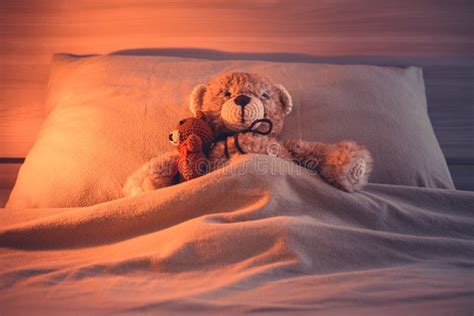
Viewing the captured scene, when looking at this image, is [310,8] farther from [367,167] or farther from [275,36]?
[367,167]

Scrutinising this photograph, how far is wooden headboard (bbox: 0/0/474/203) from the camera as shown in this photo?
62.6 inches

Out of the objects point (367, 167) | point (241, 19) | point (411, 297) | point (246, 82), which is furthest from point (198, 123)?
point (241, 19)

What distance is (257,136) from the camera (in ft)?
3.46

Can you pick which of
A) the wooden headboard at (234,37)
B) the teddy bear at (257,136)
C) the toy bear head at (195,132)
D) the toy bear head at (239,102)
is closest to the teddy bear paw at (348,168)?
the teddy bear at (257,136)

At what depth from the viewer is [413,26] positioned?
5.36 ft

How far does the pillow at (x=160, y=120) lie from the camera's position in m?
1.16

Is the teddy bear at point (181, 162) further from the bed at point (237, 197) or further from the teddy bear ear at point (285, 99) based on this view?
the teddy bear ear at point (285, 99)

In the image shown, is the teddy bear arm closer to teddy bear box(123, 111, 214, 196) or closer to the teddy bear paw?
teddy bear box(123, 111, 214, 196)

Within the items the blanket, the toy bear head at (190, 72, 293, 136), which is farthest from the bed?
the toy bear head at (190, 72, 293, 136)

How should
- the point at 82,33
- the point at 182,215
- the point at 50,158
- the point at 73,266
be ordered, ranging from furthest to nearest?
the point at 82,33
the point at 50,158
the point at 182,215
the point at 73,266

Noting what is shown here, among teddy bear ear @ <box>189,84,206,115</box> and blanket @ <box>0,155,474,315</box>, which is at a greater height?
teddy bear ear @ <box>189,84,206,115</box>

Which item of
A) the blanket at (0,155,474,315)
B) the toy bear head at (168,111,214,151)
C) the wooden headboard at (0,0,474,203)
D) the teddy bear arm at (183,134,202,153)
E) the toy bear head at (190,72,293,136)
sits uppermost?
the wooden headboard at (0,0,474,203)

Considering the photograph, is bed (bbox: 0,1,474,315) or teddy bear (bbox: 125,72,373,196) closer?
bed (bbox: 0,1,474,315)

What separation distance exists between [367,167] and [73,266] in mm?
657
